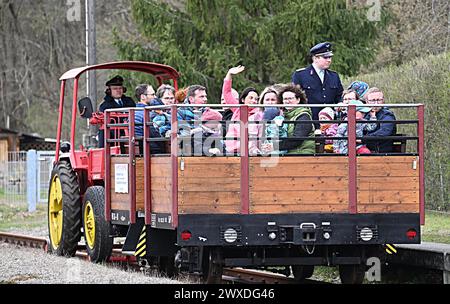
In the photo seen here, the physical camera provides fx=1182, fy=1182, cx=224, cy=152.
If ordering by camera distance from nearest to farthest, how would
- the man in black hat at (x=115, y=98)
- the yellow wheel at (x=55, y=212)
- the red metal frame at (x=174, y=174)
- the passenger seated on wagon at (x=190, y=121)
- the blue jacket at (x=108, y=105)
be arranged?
the red metal frame at (x=174, y=174) < the passenger seated on wagon at (x=190, y=121) < the blue jacket at (x=108, y=105) < the man in black hat at (x=115, y=98) < the yellow wheel at (x=55, y=212)

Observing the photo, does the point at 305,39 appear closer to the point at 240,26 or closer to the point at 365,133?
the point at 240,26

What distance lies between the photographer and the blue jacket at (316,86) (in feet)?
44.7

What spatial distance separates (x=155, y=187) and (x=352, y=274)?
8.19 ft

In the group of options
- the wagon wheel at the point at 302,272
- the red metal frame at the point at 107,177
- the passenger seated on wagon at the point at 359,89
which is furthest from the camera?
the red metal frame at the point at 107,177

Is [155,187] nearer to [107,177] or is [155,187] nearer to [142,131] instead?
[142,131]

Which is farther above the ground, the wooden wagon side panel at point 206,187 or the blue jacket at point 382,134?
the blue jacket at point 382,134

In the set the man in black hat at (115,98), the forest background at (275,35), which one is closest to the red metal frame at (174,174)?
the man in black hat at (115,98)

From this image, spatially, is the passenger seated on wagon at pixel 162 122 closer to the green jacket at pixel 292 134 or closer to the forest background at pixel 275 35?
the green jacket at pixel 292 134

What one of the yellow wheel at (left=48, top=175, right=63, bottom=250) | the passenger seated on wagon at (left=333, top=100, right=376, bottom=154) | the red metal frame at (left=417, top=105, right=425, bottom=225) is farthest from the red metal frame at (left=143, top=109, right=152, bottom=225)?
the yellow wheel at (left=48, top=175, right=63, bottom=250)

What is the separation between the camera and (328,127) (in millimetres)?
12891

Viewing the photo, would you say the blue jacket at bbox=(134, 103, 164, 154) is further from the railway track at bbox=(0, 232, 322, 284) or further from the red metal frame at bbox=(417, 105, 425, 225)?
the red metal frame at bbox=(417, 105, 425, 225)

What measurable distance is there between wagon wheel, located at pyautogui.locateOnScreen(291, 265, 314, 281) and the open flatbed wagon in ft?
3.03

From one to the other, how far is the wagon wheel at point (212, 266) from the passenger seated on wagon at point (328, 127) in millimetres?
1612

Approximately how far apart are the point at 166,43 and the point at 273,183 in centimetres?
1881
